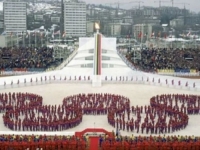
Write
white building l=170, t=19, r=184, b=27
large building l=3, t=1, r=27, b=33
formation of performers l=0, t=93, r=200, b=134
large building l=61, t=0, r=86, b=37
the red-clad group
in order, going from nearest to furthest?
the red-clad group
formation of performers l=0, t=93, r=200, b=134
large building l=3, t=1, r=27, b=33
large building l=61, t=0, r=86, b=37
white building l=170, t=19, r=184, b=27

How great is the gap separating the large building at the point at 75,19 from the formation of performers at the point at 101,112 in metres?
84.8

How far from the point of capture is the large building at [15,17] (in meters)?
111

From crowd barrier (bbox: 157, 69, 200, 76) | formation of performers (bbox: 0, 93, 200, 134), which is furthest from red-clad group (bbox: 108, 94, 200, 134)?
crowd barrier (bbox: 157, 69, 200, 76)

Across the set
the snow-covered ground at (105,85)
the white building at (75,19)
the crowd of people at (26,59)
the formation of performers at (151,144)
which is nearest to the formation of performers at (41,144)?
the formation of performers at (151,144)

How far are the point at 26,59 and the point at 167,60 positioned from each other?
18676 millimetres

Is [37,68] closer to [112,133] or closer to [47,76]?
[47,76]

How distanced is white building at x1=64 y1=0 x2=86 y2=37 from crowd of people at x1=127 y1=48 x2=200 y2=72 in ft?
179

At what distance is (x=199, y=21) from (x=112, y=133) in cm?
15608

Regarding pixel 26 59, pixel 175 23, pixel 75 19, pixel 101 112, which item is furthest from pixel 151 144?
pixel 175 23

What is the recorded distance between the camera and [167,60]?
169 ft

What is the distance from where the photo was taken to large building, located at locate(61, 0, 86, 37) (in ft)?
369

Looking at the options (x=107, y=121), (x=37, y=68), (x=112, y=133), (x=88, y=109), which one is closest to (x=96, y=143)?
(x=112, y=133)

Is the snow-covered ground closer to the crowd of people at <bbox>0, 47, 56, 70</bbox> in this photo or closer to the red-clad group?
the red-clad group

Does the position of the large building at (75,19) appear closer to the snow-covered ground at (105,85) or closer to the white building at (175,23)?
the white building at (175,23)
